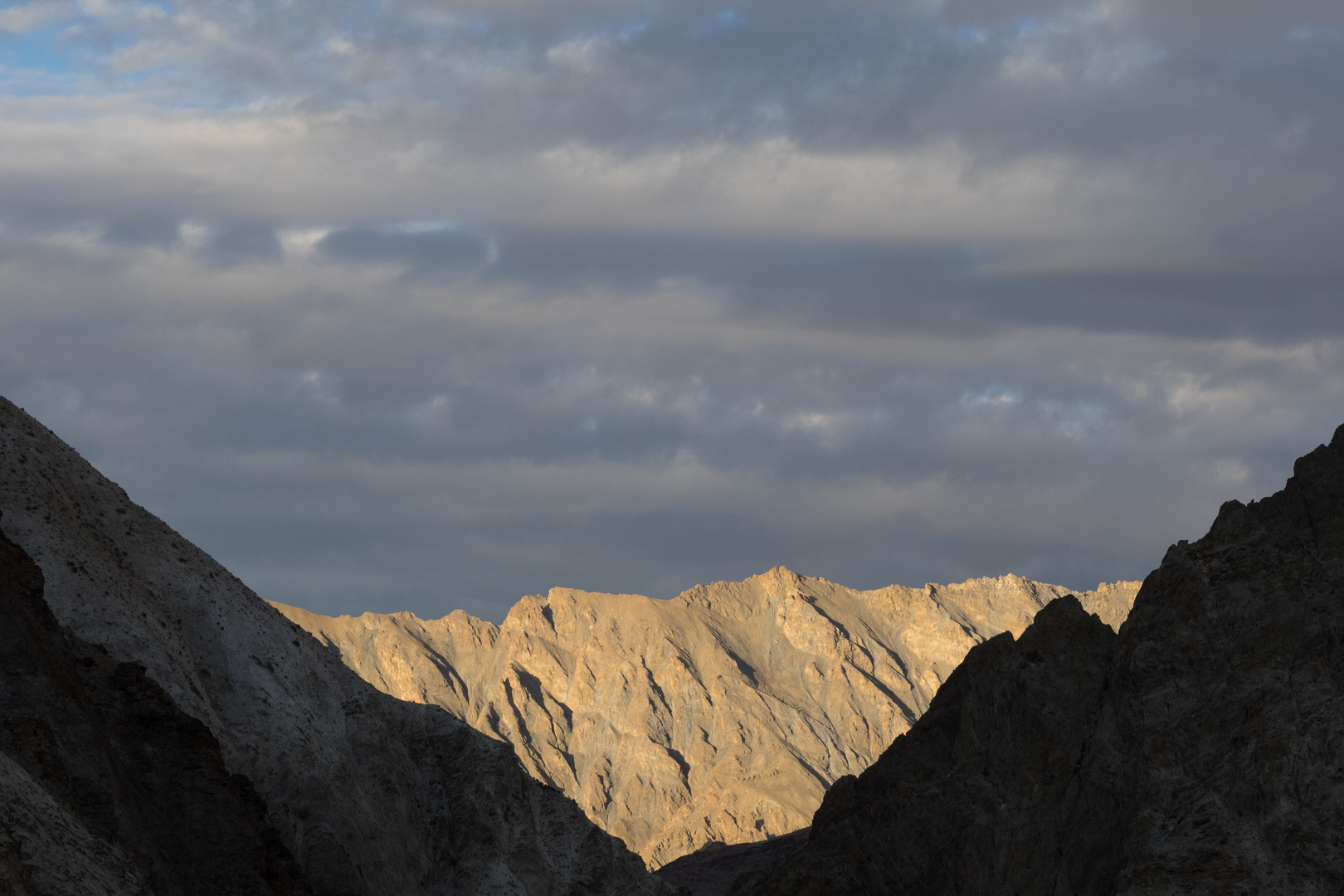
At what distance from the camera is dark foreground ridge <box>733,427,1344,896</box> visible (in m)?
80.0

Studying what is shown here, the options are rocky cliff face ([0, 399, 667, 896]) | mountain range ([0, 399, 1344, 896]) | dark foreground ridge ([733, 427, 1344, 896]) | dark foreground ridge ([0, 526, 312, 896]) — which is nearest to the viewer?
dark foreground ridge ([0, 526, 312, 896])

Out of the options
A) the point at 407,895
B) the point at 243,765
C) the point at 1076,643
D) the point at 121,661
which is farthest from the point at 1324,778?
the point at 121,661

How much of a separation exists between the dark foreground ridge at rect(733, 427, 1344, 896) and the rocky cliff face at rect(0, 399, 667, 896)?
17501mm

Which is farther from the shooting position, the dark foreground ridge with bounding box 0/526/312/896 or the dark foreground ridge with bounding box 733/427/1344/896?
the dark foreground ridge with bounding box 733/427/1344/896

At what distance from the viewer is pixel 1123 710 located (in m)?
90.5

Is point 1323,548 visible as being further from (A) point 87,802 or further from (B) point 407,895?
(A) point 87,802

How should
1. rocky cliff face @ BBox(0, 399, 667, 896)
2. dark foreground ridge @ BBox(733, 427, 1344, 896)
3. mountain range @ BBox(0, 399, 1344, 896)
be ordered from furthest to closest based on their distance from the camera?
dark foreground ridge @ BBox(733, 427, 1344, 896) < rocky cliff face @ BBox(0, 399, 667, 896) < mountain range @ BBox(0, 399, 1344, 896)

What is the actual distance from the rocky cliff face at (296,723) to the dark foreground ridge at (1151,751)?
57.4 ft

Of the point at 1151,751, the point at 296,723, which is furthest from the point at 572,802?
the point at 1151,751

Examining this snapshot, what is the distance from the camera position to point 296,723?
8250cm

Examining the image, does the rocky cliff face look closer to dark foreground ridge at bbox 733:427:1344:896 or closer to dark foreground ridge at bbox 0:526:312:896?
dark foreground ridge at bbox 0:526:312:896

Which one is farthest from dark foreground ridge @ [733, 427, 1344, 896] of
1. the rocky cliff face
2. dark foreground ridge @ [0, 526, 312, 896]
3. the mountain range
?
dark foreground ridge @ [0, 526, 312, 896]

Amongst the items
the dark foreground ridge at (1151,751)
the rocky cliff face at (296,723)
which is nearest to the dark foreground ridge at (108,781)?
the rocky cliff face at (296,723)

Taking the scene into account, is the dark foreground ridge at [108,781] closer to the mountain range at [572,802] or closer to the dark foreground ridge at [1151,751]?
the mountain range at [572,802]
